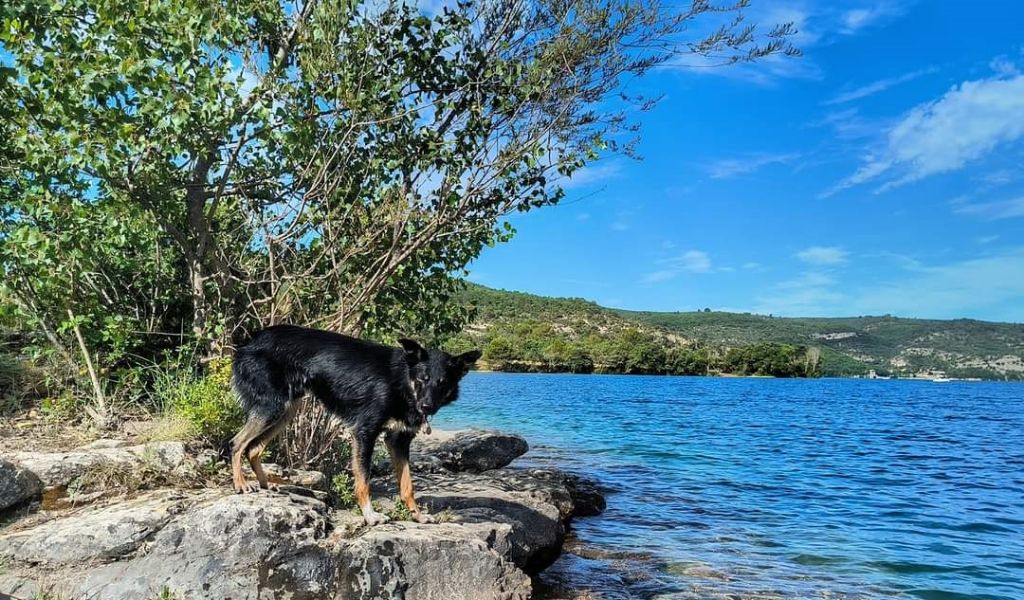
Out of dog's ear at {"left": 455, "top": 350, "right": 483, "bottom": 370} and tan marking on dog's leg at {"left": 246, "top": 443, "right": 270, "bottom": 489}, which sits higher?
dog's ear at {"left": 455, "top": 350, "right": 483, "bottom": 370}

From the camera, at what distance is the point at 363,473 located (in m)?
6.31

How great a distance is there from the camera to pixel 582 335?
123375 millimetres

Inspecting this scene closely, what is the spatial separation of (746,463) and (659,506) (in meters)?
8.02

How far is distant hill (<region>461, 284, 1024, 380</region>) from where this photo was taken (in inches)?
4139

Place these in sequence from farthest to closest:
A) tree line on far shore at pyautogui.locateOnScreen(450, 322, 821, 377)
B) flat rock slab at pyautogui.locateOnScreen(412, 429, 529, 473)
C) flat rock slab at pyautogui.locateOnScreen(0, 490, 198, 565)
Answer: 1. tree line on far shore at pyautogui.locateOnScreen(450, 322, 821, 377)
2. flat rock slab at pyautogui.locateOnScreen(412, 429, 529, 473)
3. flat rock slab at pyautogui.locateOnScreen(0, 490, 198, 565)

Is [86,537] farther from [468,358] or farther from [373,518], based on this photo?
[468,358]

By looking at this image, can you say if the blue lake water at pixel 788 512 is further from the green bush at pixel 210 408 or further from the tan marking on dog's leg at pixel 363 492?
the green bush at pixel 210 408

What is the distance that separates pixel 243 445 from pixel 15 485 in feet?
6.69

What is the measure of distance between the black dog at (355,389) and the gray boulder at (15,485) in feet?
6.13

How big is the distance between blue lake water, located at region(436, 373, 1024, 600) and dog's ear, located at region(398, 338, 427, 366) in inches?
145

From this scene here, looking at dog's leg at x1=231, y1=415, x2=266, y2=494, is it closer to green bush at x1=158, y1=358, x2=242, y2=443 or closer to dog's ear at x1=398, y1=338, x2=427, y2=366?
green bush at x1=158, y1=358, x2=242, y2=443

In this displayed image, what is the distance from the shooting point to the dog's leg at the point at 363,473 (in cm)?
625

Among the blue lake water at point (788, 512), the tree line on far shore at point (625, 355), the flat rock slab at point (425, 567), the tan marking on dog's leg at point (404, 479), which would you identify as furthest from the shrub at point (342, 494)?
the tree line on far shore at point (625, 355)

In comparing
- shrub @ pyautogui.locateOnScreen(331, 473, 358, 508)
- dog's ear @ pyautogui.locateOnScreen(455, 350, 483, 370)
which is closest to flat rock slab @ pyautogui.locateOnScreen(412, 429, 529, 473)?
shrub @ pyautogui.locateOnScreen(331, 473, 358, 508)
